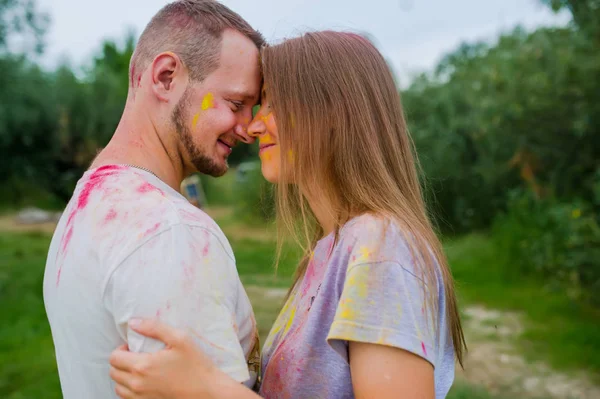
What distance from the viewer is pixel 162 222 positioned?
1.39 metres

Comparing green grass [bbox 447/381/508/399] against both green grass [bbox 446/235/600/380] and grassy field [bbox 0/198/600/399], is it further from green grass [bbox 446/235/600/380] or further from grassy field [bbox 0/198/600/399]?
green grass [bbox 446/235/600/380]

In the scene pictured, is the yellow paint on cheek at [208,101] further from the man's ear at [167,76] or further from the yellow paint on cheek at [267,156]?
the yellow paint on cheek at [267,156]

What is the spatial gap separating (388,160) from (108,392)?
3.19 feet

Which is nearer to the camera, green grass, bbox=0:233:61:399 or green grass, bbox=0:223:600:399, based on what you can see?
green grass, bbox=0:233:61:399

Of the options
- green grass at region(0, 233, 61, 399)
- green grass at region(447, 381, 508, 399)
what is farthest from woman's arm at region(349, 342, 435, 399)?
green grass at region(0, 233, 61, 399)

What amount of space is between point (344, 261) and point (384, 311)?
19 centimetres

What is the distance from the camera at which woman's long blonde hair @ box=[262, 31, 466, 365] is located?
171 centimetres

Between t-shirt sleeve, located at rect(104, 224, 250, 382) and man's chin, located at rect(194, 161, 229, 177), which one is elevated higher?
man's chin, located at rect(194, 161, 229, 177)

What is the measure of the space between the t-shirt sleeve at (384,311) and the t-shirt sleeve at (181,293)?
0.86ft

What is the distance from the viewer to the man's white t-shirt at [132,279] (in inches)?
51.9

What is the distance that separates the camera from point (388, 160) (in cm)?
178

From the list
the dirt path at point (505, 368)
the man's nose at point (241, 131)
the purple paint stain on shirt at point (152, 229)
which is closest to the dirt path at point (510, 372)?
the dirt path at point (505, 368)

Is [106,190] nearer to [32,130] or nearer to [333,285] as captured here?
[333,285]

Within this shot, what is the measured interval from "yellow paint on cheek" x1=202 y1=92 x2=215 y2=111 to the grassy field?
142cm
